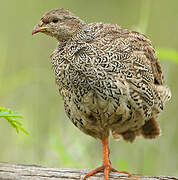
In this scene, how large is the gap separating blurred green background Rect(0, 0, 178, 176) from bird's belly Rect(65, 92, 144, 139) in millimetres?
597

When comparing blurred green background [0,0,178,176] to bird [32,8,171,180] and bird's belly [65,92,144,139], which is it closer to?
bird [32,8,171,180]

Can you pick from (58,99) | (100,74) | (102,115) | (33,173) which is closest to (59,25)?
(100,74)

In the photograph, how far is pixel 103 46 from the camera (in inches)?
258

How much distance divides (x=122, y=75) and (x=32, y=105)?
2.09 metres

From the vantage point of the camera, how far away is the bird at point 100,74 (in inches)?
252

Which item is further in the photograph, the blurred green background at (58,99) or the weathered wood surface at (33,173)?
the blurred green background at (58,99)

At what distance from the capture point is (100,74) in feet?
21.0

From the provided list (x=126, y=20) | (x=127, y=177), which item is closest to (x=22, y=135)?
(x=127, y=177)

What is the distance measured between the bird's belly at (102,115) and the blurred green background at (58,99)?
1.96 ft

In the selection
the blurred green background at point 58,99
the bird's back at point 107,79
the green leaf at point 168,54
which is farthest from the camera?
the blurred green background at point 58,99

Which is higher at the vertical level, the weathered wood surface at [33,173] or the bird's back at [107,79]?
the bird's back at [107,79]

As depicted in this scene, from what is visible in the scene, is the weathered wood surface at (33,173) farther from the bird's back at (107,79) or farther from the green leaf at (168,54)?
the green leaf at (168,54)

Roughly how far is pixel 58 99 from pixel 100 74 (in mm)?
2998

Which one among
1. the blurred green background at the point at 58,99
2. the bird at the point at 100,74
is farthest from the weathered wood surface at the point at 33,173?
the blurred green background at the point at 58,99
